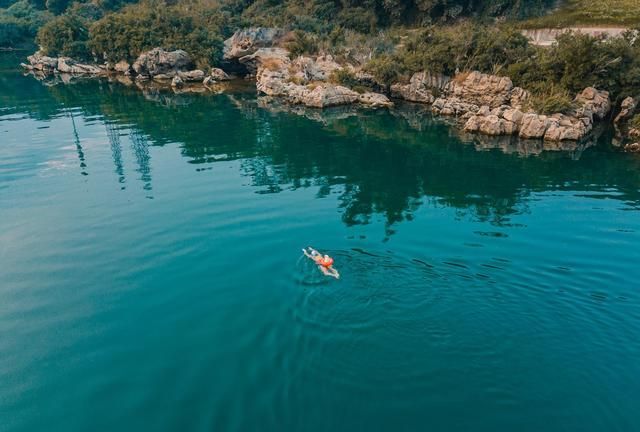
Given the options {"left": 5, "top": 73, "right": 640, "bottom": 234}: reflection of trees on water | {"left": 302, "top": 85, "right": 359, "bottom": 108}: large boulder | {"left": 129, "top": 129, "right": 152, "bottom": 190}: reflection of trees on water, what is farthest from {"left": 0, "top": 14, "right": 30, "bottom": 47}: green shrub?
{"left": 302, "top": 85, "right": 359, "bottom": 108}: large boulder

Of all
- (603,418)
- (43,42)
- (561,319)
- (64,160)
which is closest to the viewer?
(603,418)

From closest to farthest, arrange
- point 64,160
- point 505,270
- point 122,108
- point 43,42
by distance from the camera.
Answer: point 505,270
point 64,160
point 122,108
point 43,42

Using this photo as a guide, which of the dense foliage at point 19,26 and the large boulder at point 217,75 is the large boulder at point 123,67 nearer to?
the large boulder at point 217,75

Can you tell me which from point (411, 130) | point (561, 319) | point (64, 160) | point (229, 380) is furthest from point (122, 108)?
point (561, 319)

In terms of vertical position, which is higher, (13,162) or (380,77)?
(380,77)

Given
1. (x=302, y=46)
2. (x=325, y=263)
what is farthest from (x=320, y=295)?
(x=302, y=46)

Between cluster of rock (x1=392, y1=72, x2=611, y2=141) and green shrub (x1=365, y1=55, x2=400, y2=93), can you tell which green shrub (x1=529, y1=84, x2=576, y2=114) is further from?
green shrub (x1=365, y1=55, x2=400, y2=93)

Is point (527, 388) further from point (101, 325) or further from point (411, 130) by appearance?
point (411, 130)
